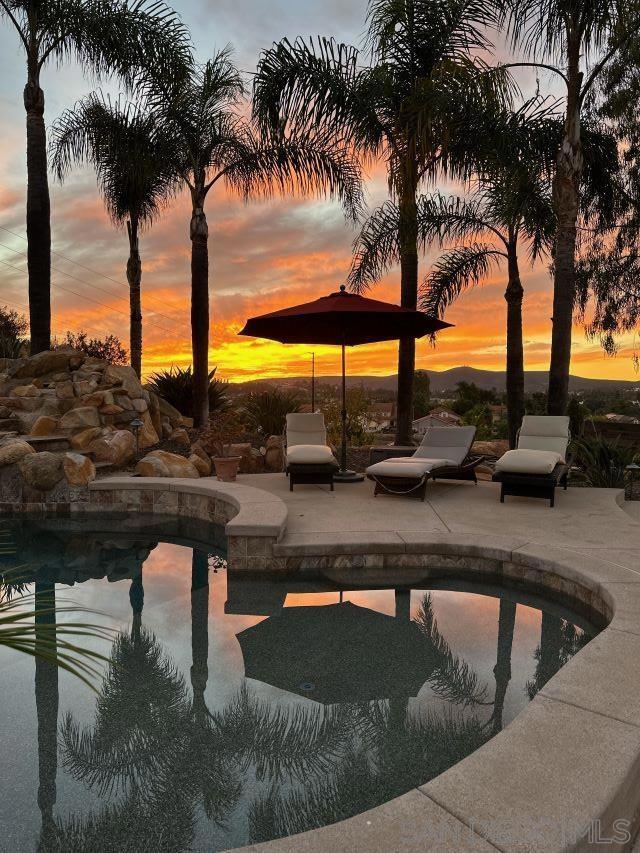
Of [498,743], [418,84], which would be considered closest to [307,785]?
[498,743]

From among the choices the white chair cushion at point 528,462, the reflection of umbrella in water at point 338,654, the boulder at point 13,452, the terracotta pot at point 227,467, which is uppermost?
the white chair cushion at point 528,462

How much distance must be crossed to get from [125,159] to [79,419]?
6.07m

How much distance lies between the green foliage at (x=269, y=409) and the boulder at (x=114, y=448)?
2908 millimetres

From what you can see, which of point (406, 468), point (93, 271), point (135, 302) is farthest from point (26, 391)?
point (406, 468)

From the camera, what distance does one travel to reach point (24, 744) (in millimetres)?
2795

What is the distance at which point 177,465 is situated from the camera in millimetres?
9203

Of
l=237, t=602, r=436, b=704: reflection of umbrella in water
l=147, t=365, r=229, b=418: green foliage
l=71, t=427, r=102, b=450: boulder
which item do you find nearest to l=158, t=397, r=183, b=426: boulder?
l=147, t=365, r=229, b=418: green foliage

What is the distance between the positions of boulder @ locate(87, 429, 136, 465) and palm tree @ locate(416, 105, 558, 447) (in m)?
6.37

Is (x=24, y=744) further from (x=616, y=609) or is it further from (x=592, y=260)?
(x=592, y=260)

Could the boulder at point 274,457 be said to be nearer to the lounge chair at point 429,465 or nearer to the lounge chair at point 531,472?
the lounge chair at point 429,465

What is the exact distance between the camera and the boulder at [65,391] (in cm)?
1090

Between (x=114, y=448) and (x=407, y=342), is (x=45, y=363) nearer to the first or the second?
(x=114, y=448)

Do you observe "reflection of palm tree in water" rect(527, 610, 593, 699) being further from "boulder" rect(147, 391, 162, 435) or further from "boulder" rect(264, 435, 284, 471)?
"boulder" rect(147, 391, 162, 435)

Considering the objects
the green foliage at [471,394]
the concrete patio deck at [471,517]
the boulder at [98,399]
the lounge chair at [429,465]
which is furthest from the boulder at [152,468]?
the green foliage at [471,394]
